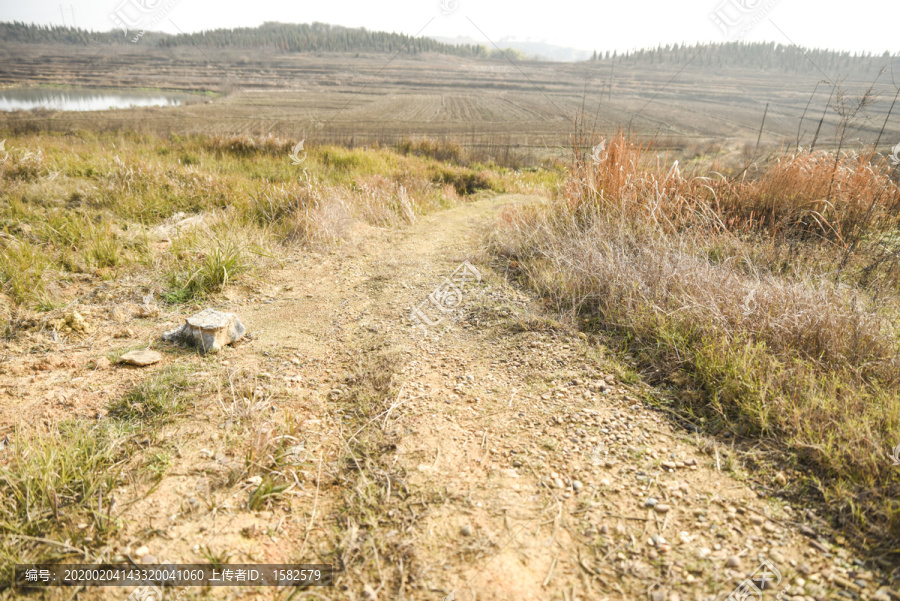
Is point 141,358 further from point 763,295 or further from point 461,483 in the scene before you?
point 763,295

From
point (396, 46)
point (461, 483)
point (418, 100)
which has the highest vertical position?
point (396, 46)

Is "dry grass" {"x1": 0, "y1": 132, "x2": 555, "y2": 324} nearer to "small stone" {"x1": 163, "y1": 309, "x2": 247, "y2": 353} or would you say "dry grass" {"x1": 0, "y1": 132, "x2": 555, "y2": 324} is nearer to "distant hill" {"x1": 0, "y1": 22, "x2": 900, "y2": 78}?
"small stone" {"x1": 163, "y1": 309, "x2": 247, "y2": 353}

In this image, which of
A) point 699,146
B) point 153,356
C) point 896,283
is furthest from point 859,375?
point 699,146

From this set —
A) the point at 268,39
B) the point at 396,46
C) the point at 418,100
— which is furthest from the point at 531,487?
the point at 268,39

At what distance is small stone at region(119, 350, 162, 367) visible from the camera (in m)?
2.61

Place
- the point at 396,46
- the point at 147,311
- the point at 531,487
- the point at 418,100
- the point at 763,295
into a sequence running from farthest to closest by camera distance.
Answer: the point at 396,46
the point at 418,100
the point at 147,311
the point at 763,295
the point at 531,487

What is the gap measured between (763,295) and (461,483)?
2283mm

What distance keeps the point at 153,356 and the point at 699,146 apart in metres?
21.0

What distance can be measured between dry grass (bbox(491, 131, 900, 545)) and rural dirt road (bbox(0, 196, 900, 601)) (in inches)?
11.0

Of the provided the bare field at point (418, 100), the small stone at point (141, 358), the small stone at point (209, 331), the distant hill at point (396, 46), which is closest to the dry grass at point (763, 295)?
the bare field at point (418, 100)

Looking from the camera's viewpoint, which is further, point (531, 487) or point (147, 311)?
point (147, 311)

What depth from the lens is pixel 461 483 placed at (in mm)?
1916

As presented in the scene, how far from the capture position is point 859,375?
212cm

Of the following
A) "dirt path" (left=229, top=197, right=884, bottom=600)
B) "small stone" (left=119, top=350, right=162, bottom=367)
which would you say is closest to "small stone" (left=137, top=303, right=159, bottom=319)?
"small stone" (left=119, top=350, right=162, bottom=367)
